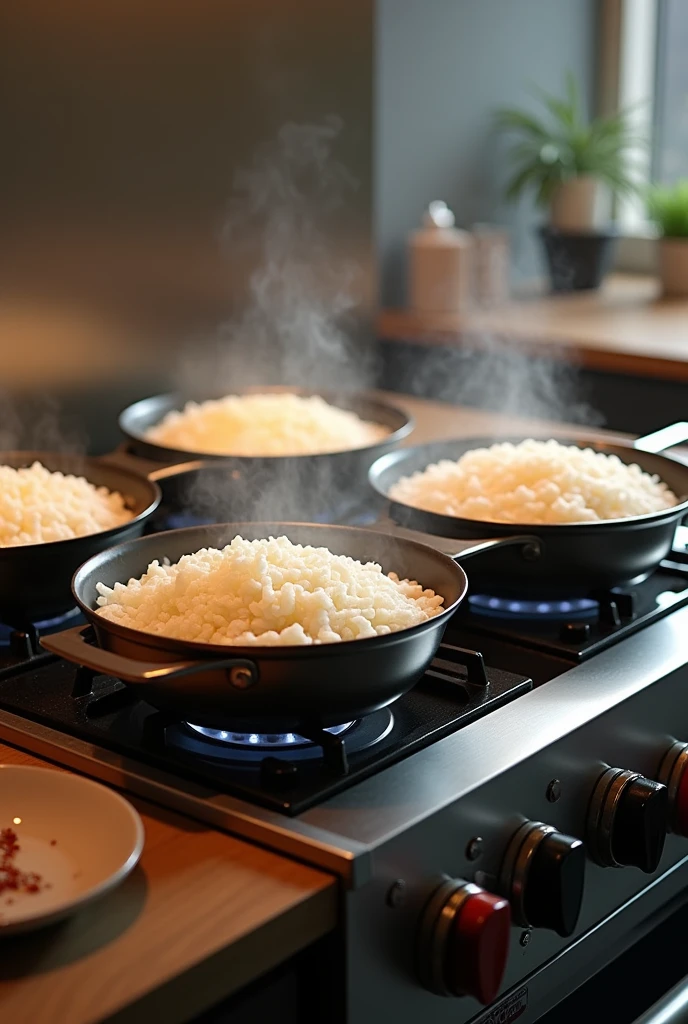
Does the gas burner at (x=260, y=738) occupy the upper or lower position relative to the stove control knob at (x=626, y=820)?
upper

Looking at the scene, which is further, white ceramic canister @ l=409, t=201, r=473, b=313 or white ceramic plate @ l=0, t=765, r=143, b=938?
white ceramic canister @ l=409, t=201, r=473, b=313

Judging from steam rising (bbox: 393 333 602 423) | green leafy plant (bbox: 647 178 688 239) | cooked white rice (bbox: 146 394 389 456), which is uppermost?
green leafy plant (bbox: 647 178 688 239)

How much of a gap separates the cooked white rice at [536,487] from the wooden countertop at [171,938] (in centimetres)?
50

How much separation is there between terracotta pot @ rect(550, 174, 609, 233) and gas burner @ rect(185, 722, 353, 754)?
219cm

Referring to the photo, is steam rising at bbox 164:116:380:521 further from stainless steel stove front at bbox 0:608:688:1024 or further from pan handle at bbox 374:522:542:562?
stainless steel stove front at bbox 0:608:688:1024

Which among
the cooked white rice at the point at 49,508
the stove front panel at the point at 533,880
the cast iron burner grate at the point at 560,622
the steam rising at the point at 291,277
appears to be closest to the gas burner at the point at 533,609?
the cast iron burner grate at the point at 560,622

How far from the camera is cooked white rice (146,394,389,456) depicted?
1533mm

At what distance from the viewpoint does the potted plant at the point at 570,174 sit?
9.51 ft

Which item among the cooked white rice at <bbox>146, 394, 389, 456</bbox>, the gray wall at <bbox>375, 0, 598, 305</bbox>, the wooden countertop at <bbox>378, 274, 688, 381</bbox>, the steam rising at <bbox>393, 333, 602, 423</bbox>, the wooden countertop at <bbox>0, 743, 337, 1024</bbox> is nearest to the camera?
the wooden countertop at <bbox>0, 743, 337, 1024</bbox>

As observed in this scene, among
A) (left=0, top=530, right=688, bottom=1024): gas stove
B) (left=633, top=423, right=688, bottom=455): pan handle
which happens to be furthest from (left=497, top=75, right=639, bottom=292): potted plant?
(left=0, top=530, right=688, bottom=1024): gas stove

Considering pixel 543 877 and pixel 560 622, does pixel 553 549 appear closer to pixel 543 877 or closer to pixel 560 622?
pixel 560 622

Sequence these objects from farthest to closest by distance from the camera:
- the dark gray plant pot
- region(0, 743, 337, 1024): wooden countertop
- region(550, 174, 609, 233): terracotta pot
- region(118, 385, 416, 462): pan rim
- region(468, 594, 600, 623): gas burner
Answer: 1. region(550, 174, 609, 233): terracotta pot
2. the dark gray plant pot
3. region(118, 385, 416, 462): pan rim
4. region(468, 594, 600, 623): gas burner
5. region(0, 743, 337, 1024): wooden countertop

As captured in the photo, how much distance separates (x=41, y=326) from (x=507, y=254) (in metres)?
1.48

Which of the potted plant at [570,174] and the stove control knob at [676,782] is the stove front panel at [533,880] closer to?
the stove control knob at [676,782]
